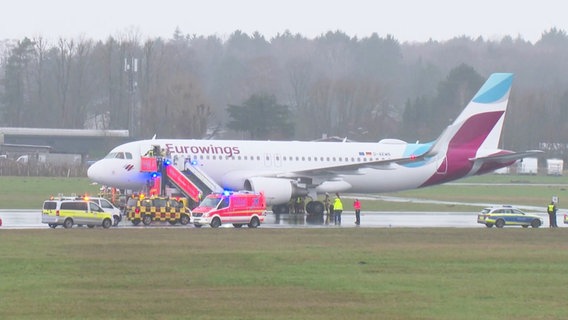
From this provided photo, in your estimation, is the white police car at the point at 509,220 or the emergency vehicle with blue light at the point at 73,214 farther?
the white police car at the point at 509,220

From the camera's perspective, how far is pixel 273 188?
60.7 meters

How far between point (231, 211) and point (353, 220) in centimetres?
1012

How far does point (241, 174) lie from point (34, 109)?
10428 centimetres

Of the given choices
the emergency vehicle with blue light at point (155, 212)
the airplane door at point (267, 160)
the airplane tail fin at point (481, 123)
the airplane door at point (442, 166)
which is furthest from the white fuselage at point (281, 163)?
the emergency vehicle with blue light at point (155, 212)

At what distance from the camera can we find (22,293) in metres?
27.8

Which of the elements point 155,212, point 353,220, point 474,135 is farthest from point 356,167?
point 155,212

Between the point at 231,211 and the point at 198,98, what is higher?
the point at 198,98

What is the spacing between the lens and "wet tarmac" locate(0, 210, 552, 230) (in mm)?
53206

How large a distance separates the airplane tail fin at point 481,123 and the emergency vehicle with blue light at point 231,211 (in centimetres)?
1862

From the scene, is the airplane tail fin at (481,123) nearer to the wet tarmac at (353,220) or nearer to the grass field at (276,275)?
the wet tarmac at (353,220)

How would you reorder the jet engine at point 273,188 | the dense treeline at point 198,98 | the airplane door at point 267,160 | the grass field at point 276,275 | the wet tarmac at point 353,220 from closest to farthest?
1. the grass field at point 276,275
2. the wet tarmac at point 353,220
3. the jet engine at point 273,188
4. the airplane door at point 267,160
5. the dense treeline at point 198,98

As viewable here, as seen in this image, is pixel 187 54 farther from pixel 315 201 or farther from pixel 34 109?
pixel 315 201

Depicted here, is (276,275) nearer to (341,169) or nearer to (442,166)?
(341,169)

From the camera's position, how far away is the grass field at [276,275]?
25.9 meters
